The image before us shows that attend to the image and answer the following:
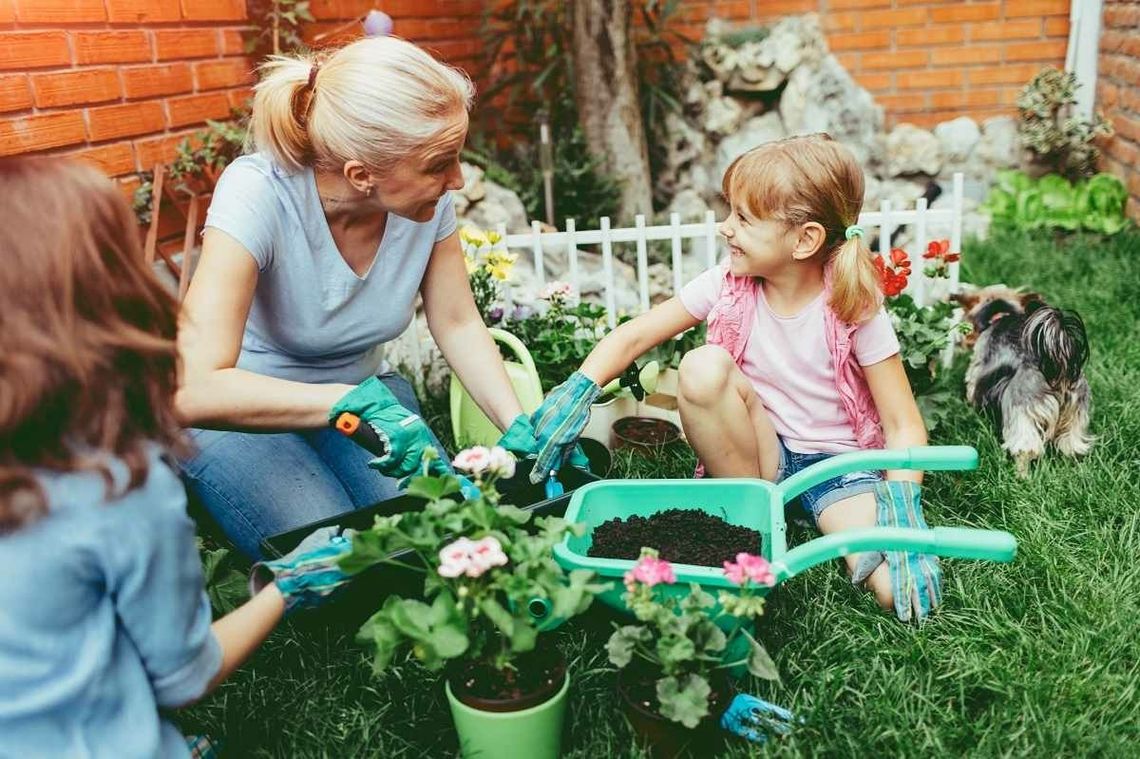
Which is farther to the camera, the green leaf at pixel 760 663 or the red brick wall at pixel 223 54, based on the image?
the red brick wall at pixel 223 54

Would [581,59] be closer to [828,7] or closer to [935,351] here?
[828,7]

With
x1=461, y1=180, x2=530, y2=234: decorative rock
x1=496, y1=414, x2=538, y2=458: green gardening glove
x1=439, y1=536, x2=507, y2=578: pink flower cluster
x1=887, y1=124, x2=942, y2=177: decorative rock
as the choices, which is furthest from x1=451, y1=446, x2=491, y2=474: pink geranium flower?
x1=887, y1=124, x2=942, y2=177: decorative rock

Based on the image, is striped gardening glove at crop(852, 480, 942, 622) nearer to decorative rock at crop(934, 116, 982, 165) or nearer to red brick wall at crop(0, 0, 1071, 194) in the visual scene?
red brick wall at crop(0, 0, 1071, 194)

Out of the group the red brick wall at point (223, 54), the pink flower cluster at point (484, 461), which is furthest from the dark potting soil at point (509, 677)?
the red brick wall at point (223, 54)

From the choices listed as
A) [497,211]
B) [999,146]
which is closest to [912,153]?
[999,146]

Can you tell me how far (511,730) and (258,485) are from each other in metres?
0.93

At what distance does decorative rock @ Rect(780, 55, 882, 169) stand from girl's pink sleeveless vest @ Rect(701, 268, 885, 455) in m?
3.42

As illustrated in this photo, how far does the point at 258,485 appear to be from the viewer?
85.7 inches

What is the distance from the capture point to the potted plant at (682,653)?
154cm

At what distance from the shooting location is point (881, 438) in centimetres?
246

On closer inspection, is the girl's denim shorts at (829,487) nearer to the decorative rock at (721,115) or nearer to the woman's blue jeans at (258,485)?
the woman's blue jeans at (258,485)

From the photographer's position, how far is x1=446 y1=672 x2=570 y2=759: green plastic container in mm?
1575

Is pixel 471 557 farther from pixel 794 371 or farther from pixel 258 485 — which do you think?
pixel 794 371

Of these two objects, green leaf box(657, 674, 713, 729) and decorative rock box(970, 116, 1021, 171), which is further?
decorative rock box(970, 116, 1021, 171)
